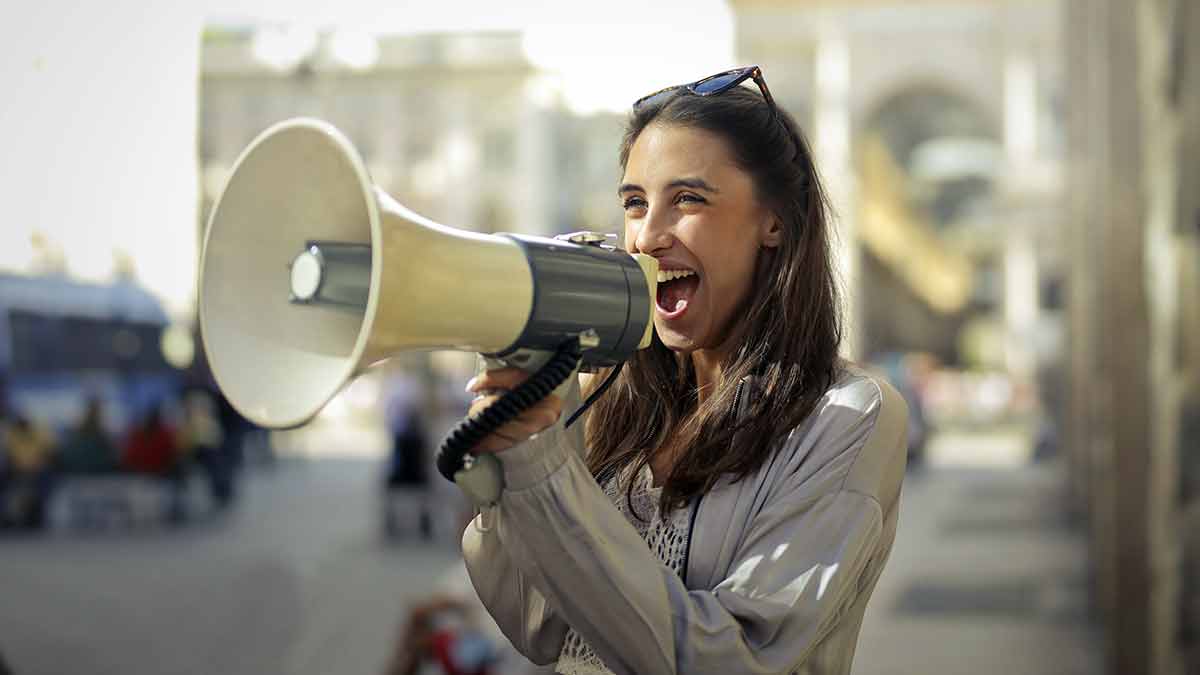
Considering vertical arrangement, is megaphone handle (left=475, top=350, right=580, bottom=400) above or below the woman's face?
below

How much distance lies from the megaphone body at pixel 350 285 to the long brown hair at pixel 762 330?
17 centimetres

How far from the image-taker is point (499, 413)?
43.4 inches

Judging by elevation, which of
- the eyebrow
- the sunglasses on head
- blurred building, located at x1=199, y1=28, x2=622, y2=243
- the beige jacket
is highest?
blurred building, located at x1=199, y1=28, x2=622, y2=243

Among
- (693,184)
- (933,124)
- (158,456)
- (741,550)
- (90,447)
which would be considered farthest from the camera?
(933,124)

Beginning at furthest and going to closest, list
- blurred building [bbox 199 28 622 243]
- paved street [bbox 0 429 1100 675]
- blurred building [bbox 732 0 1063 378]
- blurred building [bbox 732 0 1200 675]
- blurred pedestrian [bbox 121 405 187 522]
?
1. blurred building [bbox 732 0 1063 378]
2. blurred pedestrian [bbox 121 405 187 522]
3. paved street [bbox 0 429 1100 675]
4. blurred building [bbox 199 28 622 243]
5. blurred building [bbox 732 0 1200 675]

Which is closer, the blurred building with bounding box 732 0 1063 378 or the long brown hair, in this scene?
the long brown hair

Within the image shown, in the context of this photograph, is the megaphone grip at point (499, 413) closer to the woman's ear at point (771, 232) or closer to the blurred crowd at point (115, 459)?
the woman's ear at point (771, 232)

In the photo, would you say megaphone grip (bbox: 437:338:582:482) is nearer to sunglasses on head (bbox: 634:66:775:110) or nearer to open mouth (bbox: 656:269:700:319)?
open mouth (bbox: 656:269:700:319)

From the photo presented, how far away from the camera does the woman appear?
1.12 m

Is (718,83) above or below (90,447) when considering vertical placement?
above

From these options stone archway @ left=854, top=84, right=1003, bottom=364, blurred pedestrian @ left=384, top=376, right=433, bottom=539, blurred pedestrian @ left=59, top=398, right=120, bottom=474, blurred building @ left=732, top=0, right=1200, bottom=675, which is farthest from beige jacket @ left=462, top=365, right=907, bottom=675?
stone archway @ left=854, top=84, right=1003, bottom=364

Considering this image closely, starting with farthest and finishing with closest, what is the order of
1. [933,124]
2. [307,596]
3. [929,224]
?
[929,224] < [933,124] < [307,596]

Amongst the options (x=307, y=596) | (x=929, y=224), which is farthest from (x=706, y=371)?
(x=929, y=224)

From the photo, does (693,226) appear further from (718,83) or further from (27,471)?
(27,471)
